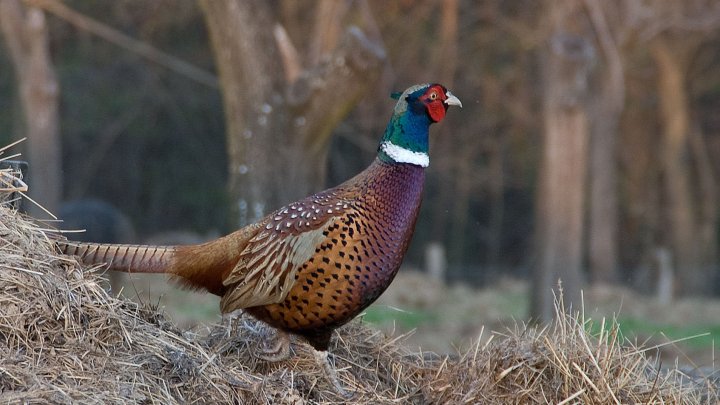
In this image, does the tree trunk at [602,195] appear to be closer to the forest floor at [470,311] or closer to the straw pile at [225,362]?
the forest floor at [470,311]

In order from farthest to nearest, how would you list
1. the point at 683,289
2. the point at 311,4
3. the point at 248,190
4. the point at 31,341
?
the point at 683,289 < the point at 311,4 < the point at 248,190 < the point at 31,341

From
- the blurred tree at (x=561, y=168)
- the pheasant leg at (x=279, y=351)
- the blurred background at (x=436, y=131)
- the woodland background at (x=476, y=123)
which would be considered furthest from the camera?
the woodland background at (x=476, y=123)

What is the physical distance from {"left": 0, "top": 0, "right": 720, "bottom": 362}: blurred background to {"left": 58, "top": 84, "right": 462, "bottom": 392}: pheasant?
12.2 feet

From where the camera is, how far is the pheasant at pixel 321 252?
441 cm

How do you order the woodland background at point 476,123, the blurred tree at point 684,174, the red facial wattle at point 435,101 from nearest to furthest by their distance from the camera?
the red facial wattle at point 435,101, the woodland background at point 476,123, the blurred tree at point 684,174

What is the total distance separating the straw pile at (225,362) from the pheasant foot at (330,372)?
4cm

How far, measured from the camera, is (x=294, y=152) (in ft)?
29.4

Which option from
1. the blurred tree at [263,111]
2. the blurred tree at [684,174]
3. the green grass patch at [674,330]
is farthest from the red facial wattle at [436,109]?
the blurred tree at [684,174]

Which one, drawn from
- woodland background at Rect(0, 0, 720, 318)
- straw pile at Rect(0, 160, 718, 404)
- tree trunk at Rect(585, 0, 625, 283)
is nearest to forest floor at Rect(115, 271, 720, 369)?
woodland background at Rect(0, 0, 720, 318)

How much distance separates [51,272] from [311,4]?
46.2 feet

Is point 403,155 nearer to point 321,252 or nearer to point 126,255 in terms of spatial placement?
point 321,252

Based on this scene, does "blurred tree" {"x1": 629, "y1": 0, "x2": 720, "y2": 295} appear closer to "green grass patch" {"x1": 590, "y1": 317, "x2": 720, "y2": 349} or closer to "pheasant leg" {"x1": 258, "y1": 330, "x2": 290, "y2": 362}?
"green grass patch" {"x1": 590, "y1": 317, "x2": 720, "y2": 349}

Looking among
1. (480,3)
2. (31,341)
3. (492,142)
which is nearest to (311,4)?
(480,3)

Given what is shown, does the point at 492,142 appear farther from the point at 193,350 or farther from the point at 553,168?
the point at 193,350
